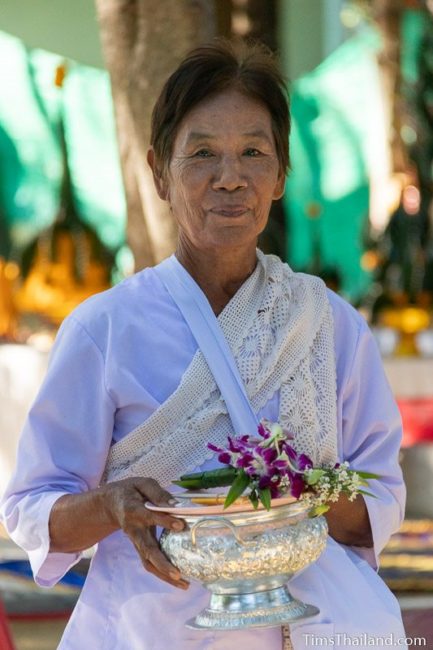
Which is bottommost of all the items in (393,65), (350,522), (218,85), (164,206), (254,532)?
(350,522)

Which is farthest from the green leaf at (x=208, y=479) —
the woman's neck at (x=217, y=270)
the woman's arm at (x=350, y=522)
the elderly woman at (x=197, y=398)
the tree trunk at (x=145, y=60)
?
the tree trunk at (x=145, y=60)

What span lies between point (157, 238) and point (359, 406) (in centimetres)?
285

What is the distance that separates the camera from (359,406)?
265cm

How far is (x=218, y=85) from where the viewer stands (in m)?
2.54

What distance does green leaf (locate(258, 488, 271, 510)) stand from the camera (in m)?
2.10

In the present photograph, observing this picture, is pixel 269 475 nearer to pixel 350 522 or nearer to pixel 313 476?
pixel 313 476

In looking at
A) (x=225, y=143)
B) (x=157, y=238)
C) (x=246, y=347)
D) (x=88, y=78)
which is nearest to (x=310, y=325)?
(x=246, y=347)

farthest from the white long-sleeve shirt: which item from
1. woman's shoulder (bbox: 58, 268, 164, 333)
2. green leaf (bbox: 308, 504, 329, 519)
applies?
green leaf (bbox: 308, 504, 329, 519)

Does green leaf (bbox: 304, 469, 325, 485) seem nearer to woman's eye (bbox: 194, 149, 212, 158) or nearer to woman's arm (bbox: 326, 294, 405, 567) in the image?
woman's arm (bbox: 326, 294, 405, 567)

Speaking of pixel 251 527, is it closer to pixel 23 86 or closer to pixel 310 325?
pixel 310 325

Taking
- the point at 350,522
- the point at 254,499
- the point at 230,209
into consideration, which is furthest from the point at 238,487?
the point at 230,209

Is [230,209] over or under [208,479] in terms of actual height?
over

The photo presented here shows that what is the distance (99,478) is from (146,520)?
315mm

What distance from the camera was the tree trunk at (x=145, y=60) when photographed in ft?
17.4
